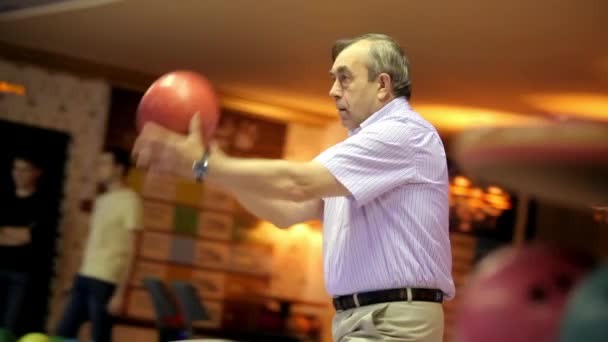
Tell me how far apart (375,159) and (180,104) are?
0.40 meters

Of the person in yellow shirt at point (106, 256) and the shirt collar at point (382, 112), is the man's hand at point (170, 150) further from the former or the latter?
the person in yellow shirt at point (106, 256)

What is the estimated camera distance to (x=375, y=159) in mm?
1882

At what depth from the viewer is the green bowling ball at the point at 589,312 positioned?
2.88 feet

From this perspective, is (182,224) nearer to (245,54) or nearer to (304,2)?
(245,54)

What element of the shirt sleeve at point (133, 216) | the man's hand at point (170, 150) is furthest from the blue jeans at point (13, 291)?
the man's hand at point (170, 150)

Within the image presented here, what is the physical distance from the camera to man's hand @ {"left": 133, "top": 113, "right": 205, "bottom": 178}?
5.14 feet

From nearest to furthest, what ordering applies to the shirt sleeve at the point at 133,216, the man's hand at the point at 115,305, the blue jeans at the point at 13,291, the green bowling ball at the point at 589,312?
the green bowling ball at the point at 589,312, the shirt sleeve at the point at 133,216, the blue jeans at the point at 13,291, the man's hand at the point at 115,305

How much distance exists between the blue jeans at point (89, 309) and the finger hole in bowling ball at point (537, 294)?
473cm

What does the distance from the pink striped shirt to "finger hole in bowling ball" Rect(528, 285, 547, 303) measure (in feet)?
2.98

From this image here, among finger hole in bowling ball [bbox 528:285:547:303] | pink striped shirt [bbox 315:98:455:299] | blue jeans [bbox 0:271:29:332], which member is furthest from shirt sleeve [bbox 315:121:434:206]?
blue jeans [bbox 0:271:29:332]

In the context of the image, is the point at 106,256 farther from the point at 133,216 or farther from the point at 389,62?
the point at 389,62

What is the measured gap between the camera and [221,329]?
8289 millimetres

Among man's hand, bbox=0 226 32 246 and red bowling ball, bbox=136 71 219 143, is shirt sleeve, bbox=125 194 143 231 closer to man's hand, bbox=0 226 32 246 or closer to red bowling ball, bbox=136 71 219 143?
man's hand, bbox=0 226 32 246

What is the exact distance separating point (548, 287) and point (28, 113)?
769 cm
